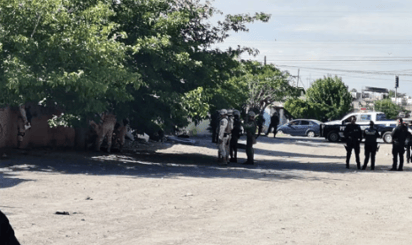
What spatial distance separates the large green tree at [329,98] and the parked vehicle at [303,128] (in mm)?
28437

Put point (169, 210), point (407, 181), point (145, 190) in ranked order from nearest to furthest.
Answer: point (169, 210) < point (145, 190) < point (407, 181)

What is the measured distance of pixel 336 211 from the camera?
1265 centimetres

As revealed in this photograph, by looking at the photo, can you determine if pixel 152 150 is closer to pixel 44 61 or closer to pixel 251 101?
pixel 44 61

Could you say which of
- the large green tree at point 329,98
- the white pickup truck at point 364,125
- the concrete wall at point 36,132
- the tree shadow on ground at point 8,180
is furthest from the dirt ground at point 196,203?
the large green tree at point 329,98

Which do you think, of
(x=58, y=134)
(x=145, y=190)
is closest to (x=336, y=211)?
(x=145, y=190)

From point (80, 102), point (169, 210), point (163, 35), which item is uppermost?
point (163, 35)

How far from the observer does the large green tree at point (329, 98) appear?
98.2 m

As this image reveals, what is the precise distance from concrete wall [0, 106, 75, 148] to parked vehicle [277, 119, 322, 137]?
132ft

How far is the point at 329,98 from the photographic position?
100 m

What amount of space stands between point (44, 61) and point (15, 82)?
1613 mm

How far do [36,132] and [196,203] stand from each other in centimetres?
1545

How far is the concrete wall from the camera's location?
25375mm

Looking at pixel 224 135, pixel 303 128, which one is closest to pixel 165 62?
pixel 224 135

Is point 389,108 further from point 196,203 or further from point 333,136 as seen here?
point 196,203
